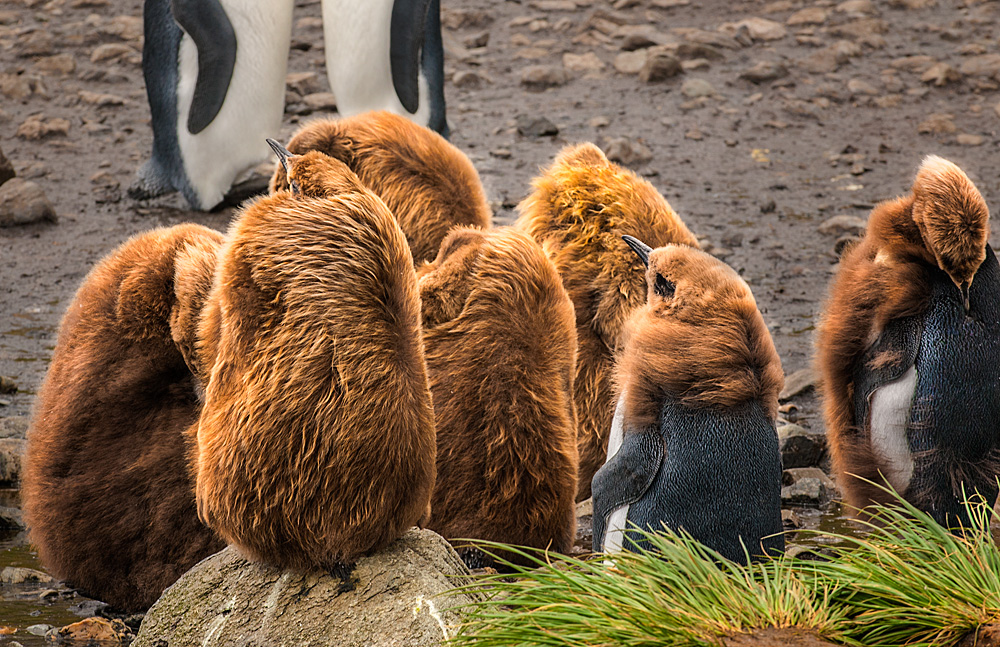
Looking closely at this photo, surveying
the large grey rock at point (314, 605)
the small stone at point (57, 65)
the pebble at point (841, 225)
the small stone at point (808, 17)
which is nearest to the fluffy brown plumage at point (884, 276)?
the large grey rock at point (314, 605)

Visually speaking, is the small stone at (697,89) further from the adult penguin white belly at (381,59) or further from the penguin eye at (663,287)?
the penguin eye at (663,287)

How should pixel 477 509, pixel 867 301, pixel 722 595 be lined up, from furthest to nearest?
pixel 867 301 → pixel 477 509 → pixel 722 595

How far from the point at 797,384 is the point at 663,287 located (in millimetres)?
2447

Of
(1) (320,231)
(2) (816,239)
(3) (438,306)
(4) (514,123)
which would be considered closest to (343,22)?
(4) (514,123)

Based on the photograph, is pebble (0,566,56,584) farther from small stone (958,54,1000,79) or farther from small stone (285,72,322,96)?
small stone (958,54,1000,79)

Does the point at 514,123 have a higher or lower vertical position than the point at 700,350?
lower

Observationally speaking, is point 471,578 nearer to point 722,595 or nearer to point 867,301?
point 722,595

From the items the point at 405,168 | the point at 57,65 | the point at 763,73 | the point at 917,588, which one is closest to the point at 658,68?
the point at 763,73

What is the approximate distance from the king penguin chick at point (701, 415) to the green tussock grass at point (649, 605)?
175 mm

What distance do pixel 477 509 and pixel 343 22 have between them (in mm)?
4986

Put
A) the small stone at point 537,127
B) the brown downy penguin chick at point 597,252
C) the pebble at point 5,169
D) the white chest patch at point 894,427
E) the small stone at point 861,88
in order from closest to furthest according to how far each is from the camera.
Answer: the white chest patch at point 894,427 → the brown downy penguin chick at point 597,252 → the pebble at point 5,169 → the small stone at point 537,127 → the small stone at point 861,88

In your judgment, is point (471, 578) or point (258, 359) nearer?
point (258, 359)

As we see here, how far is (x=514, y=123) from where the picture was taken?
8.05 meters

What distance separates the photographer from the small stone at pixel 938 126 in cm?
805
